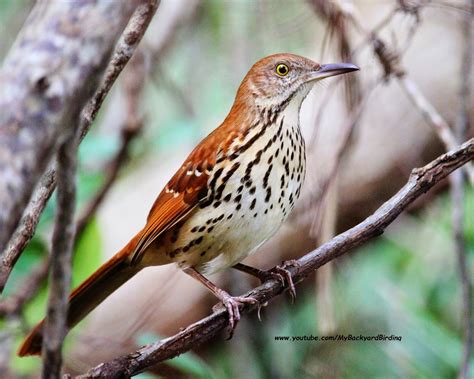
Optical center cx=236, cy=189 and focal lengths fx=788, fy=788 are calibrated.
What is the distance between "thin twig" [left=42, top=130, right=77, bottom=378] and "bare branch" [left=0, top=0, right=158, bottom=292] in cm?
69

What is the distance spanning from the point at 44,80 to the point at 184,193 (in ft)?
5.92

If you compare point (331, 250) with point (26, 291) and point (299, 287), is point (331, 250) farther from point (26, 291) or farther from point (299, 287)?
point (299, 287)

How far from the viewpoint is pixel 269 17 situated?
4.88m

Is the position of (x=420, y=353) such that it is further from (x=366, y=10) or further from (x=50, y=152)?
(x=50, y=152)

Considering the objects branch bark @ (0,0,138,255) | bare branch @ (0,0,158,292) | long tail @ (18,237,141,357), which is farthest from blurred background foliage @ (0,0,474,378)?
branch bark @ (0,0,138,255)

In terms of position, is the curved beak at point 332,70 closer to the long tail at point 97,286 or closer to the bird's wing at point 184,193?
the bird's wing at point 184,193

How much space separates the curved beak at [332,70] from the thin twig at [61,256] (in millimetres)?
1660

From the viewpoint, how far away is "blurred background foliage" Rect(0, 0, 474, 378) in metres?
3.80

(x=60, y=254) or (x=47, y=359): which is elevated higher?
(x=60, y=254)

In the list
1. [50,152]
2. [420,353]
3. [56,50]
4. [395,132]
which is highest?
[395,132]

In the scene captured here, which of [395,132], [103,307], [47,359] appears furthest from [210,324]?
[395,132]

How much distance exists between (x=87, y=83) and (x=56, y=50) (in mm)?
75

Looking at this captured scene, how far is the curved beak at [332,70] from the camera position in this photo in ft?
9.83

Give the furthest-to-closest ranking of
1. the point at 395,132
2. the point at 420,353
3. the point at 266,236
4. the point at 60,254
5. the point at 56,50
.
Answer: the point at 395,132, the point at 420,353, the point at 266,236, the point at 60,254, the point at 56,50
